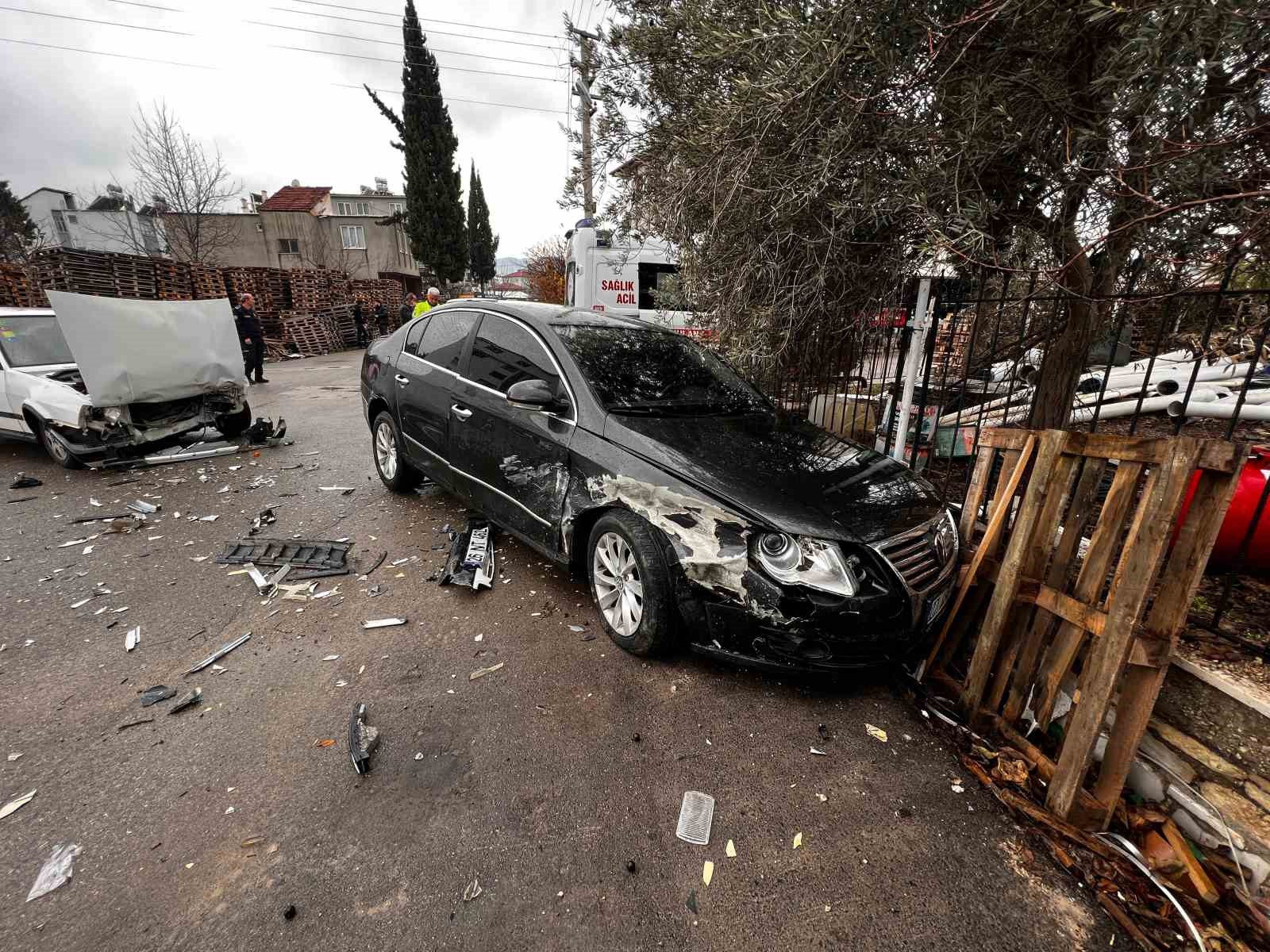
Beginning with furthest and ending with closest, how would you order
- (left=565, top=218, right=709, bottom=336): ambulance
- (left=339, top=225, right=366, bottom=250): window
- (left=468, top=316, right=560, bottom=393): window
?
(left=339, top=225, right=366, bottom=250): window
(left=565, top=218, right=709, bottom=336): ambulance
(left=468, top=316, right=560, bottom=393): window

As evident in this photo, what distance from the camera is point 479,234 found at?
5212 cm

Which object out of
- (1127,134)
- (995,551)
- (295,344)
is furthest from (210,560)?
(295,344)

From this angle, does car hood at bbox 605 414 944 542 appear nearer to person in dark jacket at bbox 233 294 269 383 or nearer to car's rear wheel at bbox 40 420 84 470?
car's rear wheel at bbox 40 420 84 470

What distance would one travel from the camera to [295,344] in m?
17.9

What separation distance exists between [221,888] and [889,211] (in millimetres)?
4112

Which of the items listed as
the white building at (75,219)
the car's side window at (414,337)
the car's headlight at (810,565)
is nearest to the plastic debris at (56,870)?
the car's headlight at (810,565)

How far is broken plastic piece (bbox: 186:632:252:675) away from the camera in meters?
2.74

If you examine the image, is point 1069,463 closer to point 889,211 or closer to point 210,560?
point 889,211

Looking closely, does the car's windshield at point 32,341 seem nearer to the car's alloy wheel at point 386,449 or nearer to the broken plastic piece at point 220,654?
the car's alloy wheel at point 386,449

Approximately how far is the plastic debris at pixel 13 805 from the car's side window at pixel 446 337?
2939 mm

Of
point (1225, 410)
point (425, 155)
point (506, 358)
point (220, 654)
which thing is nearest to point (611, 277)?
point (506, 358)

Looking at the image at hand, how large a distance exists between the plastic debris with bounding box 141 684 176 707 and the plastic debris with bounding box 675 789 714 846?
2396 millimetres

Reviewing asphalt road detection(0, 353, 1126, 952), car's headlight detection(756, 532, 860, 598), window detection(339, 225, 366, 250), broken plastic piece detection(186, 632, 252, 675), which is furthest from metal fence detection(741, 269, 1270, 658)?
window detection(339, 225, 366, 250)

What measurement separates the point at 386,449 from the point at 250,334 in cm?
864
